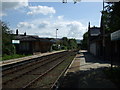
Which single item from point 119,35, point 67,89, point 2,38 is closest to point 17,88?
point 67,89

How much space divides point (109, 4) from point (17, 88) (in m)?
9.42

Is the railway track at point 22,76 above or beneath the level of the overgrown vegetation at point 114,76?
beneath

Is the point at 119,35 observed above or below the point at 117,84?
above

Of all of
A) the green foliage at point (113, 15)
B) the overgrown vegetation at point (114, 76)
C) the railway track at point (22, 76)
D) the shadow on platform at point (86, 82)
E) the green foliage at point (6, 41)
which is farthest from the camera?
the green foliage at point (6, 41)

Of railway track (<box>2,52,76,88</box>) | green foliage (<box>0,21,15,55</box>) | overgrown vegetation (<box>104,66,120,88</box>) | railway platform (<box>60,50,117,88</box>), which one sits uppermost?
green foliage (<box>0,21,15,55</box>)

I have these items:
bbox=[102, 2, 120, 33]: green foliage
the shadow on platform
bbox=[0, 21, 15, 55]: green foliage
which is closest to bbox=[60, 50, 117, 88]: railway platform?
the shadow on platform

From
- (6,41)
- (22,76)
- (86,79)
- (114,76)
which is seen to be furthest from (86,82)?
(6,41)

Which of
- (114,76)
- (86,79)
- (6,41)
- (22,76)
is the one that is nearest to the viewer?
(86,79)

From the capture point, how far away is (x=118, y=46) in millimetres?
28156

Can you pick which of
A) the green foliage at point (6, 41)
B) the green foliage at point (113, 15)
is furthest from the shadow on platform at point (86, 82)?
the green foliage at point (6, 41)

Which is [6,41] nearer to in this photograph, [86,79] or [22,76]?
[22,76]

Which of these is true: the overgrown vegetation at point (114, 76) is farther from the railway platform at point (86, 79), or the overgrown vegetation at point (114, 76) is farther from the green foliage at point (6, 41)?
Result: the green foliage at point (6, 41)

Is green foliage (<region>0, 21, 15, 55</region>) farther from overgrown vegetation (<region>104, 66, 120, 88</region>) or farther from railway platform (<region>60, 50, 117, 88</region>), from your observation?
overgrown vegetation (<region>104, 66, 120, 88</region>)

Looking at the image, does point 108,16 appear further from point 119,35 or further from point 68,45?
point 68,45
